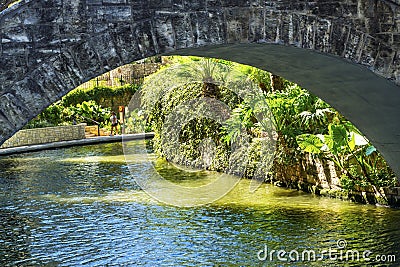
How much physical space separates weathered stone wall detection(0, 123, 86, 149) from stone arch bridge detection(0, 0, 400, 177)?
1684 centimetres

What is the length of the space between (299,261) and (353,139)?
159 inches

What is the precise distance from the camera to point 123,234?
33.1 feet

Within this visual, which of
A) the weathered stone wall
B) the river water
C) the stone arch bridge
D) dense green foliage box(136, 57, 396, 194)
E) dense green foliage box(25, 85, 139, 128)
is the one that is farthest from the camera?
dense green foliage box(25, 85, 139, 128)

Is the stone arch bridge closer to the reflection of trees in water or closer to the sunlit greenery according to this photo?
the reflection of trees in water

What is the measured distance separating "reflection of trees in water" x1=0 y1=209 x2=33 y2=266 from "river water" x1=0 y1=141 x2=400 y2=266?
0.02 m

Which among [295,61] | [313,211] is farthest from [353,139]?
[295,61]

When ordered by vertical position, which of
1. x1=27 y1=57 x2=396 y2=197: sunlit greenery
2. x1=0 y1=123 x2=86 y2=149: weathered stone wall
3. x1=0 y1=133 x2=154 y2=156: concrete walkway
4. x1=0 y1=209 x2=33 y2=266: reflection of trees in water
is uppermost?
x1=27 y1=57 x2=396 y2=197: sunlit greenery

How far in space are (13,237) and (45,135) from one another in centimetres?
1369

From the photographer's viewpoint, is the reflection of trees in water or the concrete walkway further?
the concrete walkway

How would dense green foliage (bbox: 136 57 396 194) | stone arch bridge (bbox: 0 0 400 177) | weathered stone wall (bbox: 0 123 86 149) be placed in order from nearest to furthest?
stone arch bridge (bbox: 0 0 400 177)
dense green foliage (bbox: 136 57 396 194)
weathered stone wall (bbox: 0 123 86 149)

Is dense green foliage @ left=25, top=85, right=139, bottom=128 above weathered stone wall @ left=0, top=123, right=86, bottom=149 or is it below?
above

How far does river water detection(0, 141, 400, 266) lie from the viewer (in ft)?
28.6

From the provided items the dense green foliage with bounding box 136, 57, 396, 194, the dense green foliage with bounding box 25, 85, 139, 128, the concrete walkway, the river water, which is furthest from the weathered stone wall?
the river water

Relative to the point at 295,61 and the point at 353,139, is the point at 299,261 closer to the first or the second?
the point at 295,61
